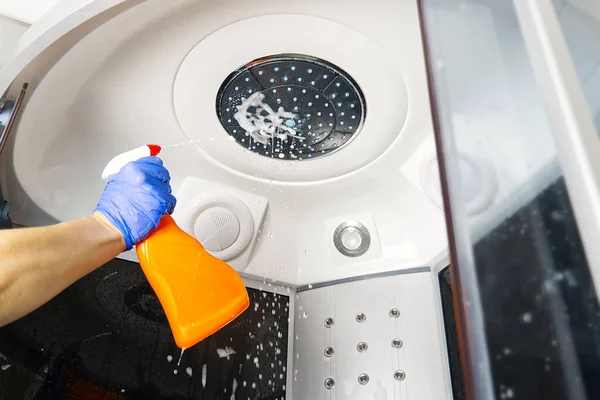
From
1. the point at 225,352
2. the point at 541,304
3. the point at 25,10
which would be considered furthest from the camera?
the point at 225,352

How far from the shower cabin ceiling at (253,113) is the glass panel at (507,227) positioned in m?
0.48

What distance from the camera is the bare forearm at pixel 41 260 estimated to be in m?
0.67

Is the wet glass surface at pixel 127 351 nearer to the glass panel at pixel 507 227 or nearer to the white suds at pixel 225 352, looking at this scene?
the white suds at pixel 225 352

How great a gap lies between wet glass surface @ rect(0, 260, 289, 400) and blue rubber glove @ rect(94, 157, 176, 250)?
1.23ft

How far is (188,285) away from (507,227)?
67 cm

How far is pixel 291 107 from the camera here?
3.23ft

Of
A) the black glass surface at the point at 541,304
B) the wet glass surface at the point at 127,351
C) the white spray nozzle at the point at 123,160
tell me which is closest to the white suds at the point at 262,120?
the white spray nozzle at the point at 123,160

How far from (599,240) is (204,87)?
2.68 feet

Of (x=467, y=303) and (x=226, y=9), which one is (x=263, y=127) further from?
(x=467, y=303)

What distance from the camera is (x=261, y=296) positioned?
1.38 m

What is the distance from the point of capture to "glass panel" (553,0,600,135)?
335 mm

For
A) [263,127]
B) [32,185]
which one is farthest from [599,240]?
[32,185]

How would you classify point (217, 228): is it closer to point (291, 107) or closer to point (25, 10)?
point (291, 107)

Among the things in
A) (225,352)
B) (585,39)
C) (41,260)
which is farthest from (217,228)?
(585,39)
